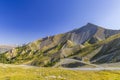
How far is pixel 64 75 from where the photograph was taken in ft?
210

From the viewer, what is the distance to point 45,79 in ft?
186

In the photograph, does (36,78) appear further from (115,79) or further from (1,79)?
(115,79)

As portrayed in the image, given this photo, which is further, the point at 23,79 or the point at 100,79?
the point at 100,79

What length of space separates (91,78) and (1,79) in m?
24.0

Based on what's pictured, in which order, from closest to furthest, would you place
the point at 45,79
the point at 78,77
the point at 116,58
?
the point at 45,79 < the point at 78,77 < the point at 116,58

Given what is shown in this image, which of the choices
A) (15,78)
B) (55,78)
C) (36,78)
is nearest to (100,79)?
(55,78)

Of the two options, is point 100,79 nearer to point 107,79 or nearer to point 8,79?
point 107,79

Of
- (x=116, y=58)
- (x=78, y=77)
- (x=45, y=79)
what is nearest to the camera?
(x=45, y=79)

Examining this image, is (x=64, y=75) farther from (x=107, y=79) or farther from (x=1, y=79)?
(x=1, y=79)

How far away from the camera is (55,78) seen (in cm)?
5859

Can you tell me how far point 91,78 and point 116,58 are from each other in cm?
13071

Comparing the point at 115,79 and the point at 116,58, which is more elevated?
the point at 116,58

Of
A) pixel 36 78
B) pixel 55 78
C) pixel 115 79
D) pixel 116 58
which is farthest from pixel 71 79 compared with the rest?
pixel 116 58

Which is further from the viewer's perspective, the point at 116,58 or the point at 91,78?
the point at 116,58
